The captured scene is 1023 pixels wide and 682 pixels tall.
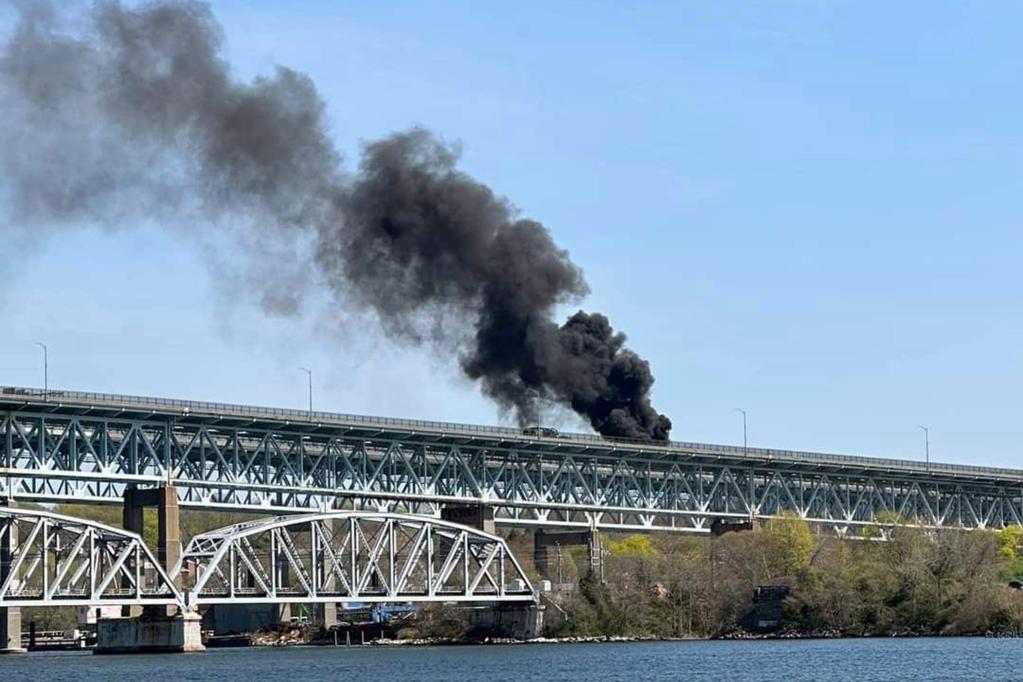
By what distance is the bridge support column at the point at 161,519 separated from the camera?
11825cm

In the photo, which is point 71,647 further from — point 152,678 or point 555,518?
point 152,678

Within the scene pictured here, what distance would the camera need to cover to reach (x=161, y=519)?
120375 millimetres

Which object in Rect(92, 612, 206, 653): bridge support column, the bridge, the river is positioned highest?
the bridge

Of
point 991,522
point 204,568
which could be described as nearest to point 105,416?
point 204,568

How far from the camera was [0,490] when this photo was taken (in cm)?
11938

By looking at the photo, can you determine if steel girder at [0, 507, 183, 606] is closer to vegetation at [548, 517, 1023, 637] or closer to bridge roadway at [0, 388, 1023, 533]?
bridge roadway at [0, 388, 1023, 533]

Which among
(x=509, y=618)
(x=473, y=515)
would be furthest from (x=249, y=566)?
(x=473, y=515)

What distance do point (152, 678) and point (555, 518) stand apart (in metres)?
64.3

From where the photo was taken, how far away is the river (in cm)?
8706

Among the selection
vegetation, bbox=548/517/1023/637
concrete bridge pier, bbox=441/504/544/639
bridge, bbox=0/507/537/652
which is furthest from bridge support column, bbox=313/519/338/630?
vegetation, bbox=548/517/1023/637

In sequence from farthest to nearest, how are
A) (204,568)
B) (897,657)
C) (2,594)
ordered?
1. (204,568)
2. (2,594)
3. (897,657)

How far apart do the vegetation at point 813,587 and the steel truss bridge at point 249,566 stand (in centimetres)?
673

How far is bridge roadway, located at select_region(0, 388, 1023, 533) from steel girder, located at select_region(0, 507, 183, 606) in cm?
741

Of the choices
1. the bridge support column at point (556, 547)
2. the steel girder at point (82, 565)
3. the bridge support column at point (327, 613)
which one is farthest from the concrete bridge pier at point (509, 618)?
the steel girder at point (82, 565)
